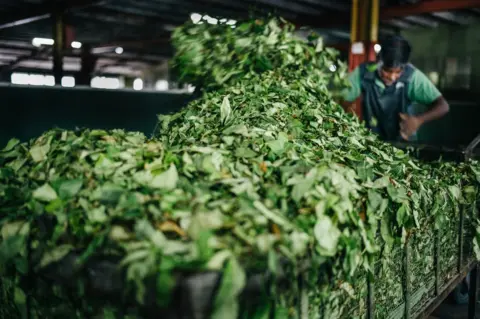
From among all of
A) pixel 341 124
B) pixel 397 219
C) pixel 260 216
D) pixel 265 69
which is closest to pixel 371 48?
pixel 265 69

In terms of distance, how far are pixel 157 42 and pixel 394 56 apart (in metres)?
8.84

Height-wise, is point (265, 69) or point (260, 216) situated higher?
point (265, 69)

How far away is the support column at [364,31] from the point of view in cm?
694

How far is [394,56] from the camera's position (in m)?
4.51

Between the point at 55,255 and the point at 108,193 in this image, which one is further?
the point at 108,193

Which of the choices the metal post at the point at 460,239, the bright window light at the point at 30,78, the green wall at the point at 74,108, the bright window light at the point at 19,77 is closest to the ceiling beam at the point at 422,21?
the green wall at the point at 74,108

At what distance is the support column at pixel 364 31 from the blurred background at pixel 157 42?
15 millimetres

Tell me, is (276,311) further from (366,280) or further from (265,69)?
(265,69)

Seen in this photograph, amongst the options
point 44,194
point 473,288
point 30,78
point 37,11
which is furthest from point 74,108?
point 30,78

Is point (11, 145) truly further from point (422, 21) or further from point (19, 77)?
point (19, 77)

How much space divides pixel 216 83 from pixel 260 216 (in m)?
2.54

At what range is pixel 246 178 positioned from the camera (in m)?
1.57

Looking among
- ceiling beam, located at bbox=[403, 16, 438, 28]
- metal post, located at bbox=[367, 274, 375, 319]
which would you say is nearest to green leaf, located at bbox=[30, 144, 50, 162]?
metal post, located at bbox=[367, 274, 375, 319]

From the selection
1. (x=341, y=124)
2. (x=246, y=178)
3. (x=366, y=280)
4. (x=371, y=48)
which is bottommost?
(x=366, y=280)
